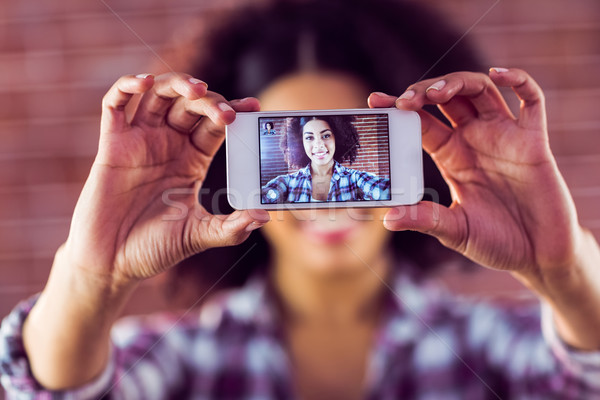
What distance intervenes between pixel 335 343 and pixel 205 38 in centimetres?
95

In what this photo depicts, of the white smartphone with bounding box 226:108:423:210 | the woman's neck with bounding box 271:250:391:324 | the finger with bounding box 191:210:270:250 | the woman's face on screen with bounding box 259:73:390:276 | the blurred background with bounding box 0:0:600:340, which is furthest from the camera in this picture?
the blurred background with bounding box 0:0:600:340

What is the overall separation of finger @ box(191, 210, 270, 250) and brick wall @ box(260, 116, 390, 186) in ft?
0.37

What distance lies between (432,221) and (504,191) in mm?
170

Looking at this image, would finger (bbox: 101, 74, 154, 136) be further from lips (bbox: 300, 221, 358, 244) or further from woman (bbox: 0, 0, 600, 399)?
lips (bbox: 300, 221, 358, 244)

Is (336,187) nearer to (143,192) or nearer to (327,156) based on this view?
(327,156)

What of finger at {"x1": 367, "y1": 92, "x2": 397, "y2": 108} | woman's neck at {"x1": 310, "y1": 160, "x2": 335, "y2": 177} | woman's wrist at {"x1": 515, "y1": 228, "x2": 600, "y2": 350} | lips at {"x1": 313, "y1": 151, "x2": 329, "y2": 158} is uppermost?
finger at {"x1": 367, "y1": 92, "x2": 397, "y2": 108}

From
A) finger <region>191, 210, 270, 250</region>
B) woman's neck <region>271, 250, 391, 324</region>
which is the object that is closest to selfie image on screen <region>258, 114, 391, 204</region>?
finger <region>191, 210, 270, 250</region>

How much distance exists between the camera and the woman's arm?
0.75 meters

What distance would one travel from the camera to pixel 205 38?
139 cm

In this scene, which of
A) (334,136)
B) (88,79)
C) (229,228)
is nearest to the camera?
(229,228)

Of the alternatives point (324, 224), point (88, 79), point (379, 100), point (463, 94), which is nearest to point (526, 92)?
point (463, 94)

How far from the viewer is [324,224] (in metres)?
1.25

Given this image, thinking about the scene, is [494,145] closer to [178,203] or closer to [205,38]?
[178,203]

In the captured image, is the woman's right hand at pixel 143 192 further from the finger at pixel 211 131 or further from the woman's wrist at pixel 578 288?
the woman's wrist at pixel 578 288
